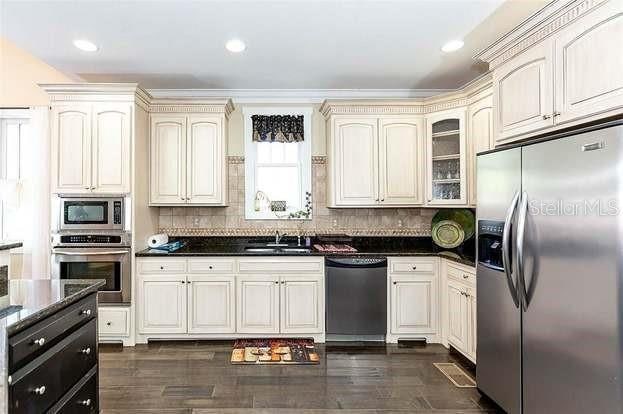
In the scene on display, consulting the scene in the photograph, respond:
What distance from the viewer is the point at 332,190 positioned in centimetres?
422

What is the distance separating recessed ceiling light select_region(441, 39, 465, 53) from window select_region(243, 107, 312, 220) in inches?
65.0

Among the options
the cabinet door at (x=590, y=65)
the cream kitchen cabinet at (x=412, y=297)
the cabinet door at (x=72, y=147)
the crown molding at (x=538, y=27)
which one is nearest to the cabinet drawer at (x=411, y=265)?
the cream kitchen cabinet at (x=412, y=297)

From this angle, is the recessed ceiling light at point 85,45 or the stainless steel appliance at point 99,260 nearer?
the recessed ceiling light at point 85,45

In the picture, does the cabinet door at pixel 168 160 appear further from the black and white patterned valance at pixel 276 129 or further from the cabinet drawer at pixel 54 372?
the cabinet drawer at pixel 54 372

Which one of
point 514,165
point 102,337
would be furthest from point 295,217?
point 514,165

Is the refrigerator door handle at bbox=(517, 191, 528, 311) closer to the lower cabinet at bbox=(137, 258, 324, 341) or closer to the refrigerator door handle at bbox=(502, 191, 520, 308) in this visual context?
the refrigerator door handle at bbox=(502, 191, 520, 308)

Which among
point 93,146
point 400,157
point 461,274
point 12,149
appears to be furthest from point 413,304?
point 12,149

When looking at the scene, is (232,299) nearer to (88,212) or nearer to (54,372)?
(88,212)

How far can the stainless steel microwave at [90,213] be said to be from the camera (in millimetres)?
3715

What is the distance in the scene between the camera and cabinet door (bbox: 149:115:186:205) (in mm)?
4129

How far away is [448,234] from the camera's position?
13.9ft

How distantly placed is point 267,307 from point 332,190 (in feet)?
4.52

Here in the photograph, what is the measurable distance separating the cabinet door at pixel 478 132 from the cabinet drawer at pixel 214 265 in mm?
2389

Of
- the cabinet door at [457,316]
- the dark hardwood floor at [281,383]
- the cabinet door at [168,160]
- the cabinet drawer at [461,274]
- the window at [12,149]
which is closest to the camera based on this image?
the dark hardwood floor at [281,383]
